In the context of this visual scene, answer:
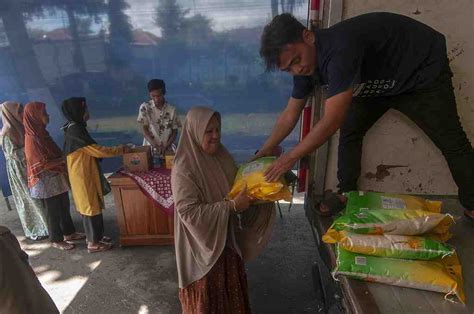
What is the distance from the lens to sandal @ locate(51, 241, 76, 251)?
3734mm

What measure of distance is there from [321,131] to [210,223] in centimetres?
75

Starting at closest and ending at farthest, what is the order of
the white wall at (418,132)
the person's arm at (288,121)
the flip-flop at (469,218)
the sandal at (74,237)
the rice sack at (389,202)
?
the rice sack at (389,202) → the flip-flop at (469,218) → the white wall at (418,132) → the person's arm at (288,121) → the sandal at (74,237)

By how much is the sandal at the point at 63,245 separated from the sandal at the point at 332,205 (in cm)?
285

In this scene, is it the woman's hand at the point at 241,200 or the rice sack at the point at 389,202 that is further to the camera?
the rice sack at the point at 389,202

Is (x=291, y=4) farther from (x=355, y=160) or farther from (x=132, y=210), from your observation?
(x=132, y=210)

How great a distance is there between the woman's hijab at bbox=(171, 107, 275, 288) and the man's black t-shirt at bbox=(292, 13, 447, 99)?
691mm

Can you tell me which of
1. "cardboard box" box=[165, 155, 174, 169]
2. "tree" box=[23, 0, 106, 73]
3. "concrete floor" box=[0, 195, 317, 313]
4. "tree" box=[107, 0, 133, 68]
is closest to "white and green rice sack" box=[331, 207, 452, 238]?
"concrete floor" box=[0, 195, 317, 313]

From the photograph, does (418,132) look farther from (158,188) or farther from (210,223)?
(158,188)

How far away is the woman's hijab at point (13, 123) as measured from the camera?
11.9 feet

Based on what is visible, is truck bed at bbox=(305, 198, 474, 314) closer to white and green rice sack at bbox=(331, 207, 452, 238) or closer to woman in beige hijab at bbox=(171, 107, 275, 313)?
white and green rice sack at bbox=(331, 207, 452, 238)

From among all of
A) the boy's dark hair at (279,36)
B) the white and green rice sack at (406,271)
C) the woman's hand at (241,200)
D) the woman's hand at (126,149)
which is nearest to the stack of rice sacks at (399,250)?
the white and green rice sack at (406,271)

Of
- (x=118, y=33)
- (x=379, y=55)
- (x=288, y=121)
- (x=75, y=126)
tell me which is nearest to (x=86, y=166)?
(x=75, y=126)

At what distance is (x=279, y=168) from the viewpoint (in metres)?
1.79

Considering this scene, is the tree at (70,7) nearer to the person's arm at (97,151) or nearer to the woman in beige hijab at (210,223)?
the person's arm at (97,151)
